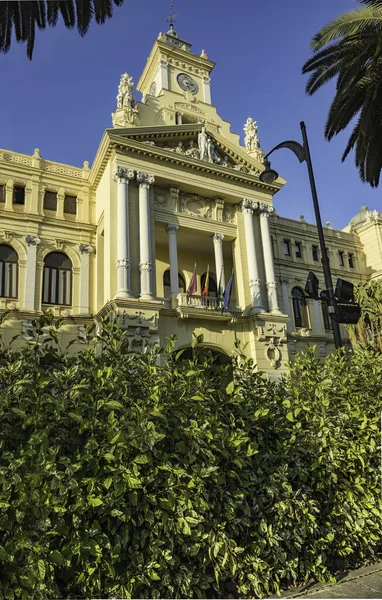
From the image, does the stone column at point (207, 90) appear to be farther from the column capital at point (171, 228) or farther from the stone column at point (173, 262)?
the stone column at point (173, 262)

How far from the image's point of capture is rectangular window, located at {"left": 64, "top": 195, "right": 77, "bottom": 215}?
21672 mm

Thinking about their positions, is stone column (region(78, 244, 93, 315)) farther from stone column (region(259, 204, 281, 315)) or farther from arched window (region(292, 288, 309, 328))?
arched window (region(292, 288, 309, 328))

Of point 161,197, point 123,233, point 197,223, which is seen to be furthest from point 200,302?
point 161,197

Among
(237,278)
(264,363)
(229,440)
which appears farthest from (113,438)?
(237,278)

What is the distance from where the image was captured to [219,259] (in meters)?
21.1

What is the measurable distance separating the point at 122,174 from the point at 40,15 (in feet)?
27.3

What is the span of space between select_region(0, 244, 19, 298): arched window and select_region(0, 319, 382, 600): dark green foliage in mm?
15027

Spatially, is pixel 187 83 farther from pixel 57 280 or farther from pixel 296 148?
pixel 296 148

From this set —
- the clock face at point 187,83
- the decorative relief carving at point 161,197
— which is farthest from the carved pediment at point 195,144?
the clock face at point 187,83

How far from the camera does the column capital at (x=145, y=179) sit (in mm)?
19531

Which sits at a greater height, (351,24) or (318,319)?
(351,24)

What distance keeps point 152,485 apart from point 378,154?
46.2 ft

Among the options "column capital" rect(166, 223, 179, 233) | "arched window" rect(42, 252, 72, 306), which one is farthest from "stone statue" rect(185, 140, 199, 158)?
"arched window" rect(42, 252, 72, 306)

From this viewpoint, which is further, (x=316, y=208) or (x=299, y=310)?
(x=299, y=310)
